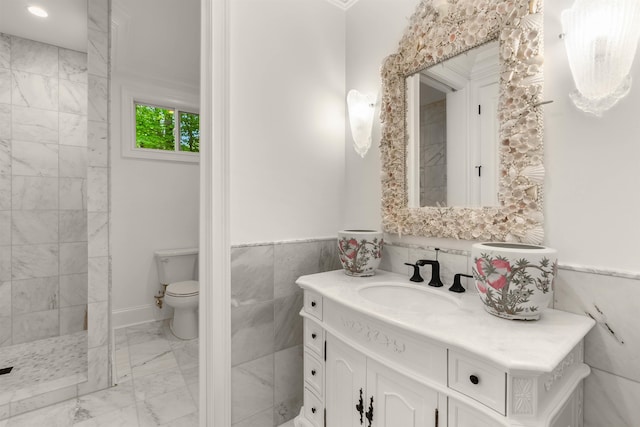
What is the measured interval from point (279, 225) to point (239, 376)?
74 centimetres

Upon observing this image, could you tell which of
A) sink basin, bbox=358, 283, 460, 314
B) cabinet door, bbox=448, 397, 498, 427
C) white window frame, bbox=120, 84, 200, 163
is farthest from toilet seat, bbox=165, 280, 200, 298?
cabinet door, bbox=448, 397, 498, 427

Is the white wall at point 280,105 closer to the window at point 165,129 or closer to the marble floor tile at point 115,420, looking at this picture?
the window at point 165,129

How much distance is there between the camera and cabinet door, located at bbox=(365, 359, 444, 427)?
82cm

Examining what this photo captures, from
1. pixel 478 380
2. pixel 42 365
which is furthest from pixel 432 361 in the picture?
pixel 42 365

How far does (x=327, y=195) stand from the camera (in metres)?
1.71

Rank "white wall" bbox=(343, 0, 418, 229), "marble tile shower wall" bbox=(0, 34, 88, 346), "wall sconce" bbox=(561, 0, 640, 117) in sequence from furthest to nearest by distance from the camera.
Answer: "marble tile shower wall" bbox=(0, 34, 88, 346)
"white wall" bbox=(343, 0, 418, 229)
"wall sconce" bbox=(561, 0, 640, 117)

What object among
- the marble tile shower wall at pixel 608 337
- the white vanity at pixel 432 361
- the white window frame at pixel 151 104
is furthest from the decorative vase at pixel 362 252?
the white window frame at pixel 151 104

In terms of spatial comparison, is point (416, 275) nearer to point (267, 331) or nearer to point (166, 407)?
point (267, 331)

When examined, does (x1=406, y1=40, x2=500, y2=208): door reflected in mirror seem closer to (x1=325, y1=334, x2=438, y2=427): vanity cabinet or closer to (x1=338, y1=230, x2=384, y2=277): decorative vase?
(x1=338, y1=230, x2=384, y2=277): decorative vase

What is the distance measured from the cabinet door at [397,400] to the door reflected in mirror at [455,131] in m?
0.74

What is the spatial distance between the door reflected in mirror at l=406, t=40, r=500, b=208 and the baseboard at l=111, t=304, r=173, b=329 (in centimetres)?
283

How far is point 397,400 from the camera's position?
0.90 metres

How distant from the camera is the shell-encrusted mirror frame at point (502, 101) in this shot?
100 cm

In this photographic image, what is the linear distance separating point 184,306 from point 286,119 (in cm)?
192
